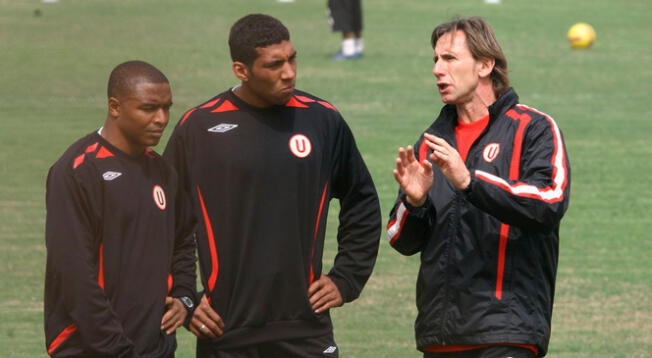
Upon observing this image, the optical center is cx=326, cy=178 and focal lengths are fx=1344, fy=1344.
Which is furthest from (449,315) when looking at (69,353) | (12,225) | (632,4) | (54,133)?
(632,4)

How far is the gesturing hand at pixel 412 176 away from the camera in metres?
5.98

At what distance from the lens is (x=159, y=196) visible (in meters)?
5.91

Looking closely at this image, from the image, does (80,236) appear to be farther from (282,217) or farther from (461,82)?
(461,82)

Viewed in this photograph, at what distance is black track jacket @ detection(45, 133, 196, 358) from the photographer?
5574 mm

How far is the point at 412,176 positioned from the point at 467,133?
1.40ft

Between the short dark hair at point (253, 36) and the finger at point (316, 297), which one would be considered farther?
the finger at point (316, 297)

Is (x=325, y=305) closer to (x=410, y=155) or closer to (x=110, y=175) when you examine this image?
(x=410, y=155)

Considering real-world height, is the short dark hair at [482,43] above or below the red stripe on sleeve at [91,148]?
above

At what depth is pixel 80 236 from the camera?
5.55 meters

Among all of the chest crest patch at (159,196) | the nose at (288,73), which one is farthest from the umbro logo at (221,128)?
the chest crest patch at (159,196)

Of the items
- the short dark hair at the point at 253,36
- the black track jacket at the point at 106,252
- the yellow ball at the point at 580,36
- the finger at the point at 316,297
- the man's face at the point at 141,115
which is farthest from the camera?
the yellow ball at the point at 580,36

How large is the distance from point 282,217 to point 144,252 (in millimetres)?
709

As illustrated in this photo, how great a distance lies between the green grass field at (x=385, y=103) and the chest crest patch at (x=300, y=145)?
4.11 meters

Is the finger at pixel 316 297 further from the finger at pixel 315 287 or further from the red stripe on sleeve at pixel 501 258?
the red stripe on sleeve at pixel 501 258
